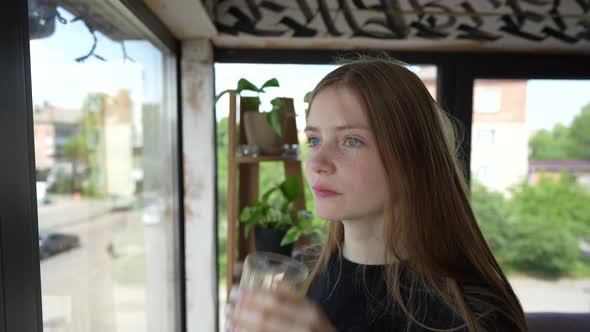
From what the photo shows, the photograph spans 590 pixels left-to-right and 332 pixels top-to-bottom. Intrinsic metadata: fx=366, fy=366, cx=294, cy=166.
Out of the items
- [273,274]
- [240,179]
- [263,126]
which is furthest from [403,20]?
[273,274]

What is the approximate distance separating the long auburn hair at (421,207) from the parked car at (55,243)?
0.54m

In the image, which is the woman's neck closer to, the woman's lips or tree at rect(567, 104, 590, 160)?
the woman's lips

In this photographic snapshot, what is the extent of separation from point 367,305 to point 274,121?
62cm

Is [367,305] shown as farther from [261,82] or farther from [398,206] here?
[261,82]

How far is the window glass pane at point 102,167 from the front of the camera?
0.63 meters

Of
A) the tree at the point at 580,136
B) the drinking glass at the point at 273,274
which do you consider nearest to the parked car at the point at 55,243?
the drinking glass at the point at 273,274

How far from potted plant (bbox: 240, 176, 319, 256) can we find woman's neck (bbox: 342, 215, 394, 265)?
45 centimetres

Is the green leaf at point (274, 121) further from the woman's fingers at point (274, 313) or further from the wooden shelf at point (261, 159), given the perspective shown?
the woman's fingers at point (274, 313)

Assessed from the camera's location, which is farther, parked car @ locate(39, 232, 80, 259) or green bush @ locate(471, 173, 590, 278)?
green bush @ locate(471, 173, 590, 278)

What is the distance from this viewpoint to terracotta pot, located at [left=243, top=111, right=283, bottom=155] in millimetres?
1146

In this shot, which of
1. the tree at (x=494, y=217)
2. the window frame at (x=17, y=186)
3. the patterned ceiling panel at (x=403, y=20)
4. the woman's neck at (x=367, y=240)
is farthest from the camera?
the tree at (x=494, y=217)

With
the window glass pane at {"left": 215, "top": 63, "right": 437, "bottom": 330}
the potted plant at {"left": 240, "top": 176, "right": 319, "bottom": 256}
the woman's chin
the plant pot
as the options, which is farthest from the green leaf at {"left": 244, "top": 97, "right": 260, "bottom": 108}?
the woman's chin

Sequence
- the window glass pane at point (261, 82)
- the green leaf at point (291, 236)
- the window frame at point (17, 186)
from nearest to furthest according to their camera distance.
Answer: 1. the window frame at point (17, 186)
2. the green leaf at point (291, 236)
3. the window glass pane at point (261, 82)

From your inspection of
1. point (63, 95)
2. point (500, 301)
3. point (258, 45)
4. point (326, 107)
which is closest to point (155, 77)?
point (258, 45)
